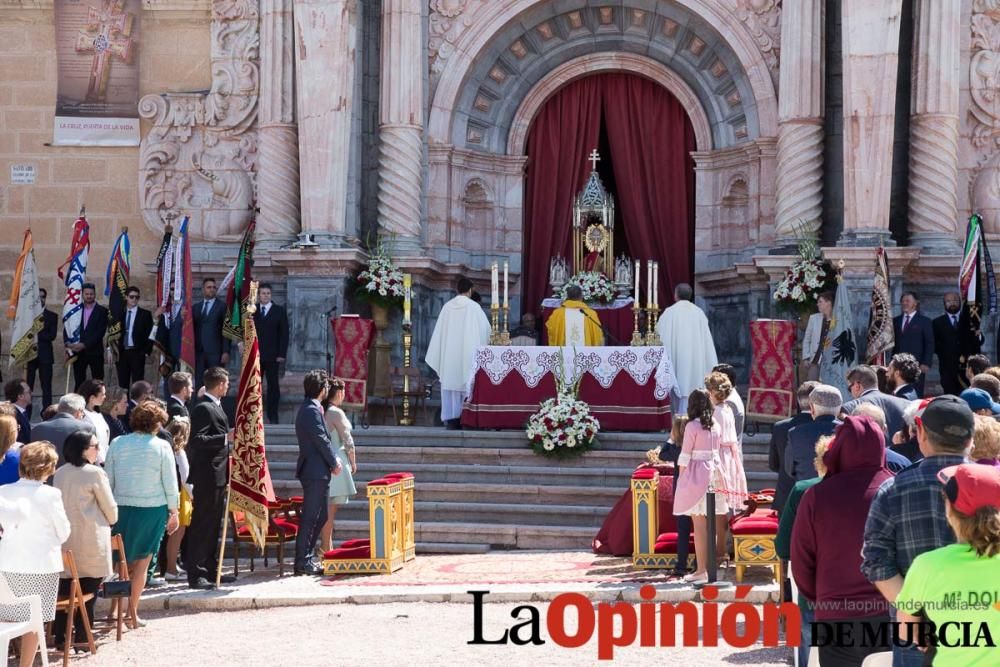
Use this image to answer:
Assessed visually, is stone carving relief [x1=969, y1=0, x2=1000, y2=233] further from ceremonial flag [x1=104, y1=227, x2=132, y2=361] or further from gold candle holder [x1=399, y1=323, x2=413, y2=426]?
ceremonial flag [x1=104, y1=227, x2=132, y2=361]

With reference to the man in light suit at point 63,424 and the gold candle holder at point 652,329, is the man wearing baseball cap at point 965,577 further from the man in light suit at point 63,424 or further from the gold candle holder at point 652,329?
the gold candle holder at point 652,329

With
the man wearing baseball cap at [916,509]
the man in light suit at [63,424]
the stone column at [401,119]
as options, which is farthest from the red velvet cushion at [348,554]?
the stone column at [401,119]

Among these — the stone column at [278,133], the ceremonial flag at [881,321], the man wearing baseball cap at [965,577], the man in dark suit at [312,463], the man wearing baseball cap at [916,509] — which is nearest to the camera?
the man wearing baseball cap at [965,577]

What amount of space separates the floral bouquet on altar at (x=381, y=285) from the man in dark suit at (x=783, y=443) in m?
7.57

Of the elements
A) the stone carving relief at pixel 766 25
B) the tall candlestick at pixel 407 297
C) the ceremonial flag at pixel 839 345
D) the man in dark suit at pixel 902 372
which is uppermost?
the stone carving relief at pixel 766 25

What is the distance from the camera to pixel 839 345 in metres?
14.4

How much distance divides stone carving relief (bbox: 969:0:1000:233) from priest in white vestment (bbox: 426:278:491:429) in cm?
613

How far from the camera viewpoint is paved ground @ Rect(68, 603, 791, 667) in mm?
7684

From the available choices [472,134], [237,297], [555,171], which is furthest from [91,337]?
[555,171]

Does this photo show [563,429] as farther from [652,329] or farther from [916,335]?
[916,335]

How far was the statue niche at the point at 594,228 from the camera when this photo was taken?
17375mm

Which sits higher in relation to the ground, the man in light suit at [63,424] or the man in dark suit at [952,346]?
the man in dark suit at [952,346]

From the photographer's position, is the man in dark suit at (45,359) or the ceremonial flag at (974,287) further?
the man in dark suit at (45,359)

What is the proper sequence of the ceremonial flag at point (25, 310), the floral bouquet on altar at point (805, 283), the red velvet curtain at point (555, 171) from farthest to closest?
the red velvet curtain at point (555, 171)
the ceremonial flag at point (25, 310)
the floral bouquet on altar at point (805, 283)
